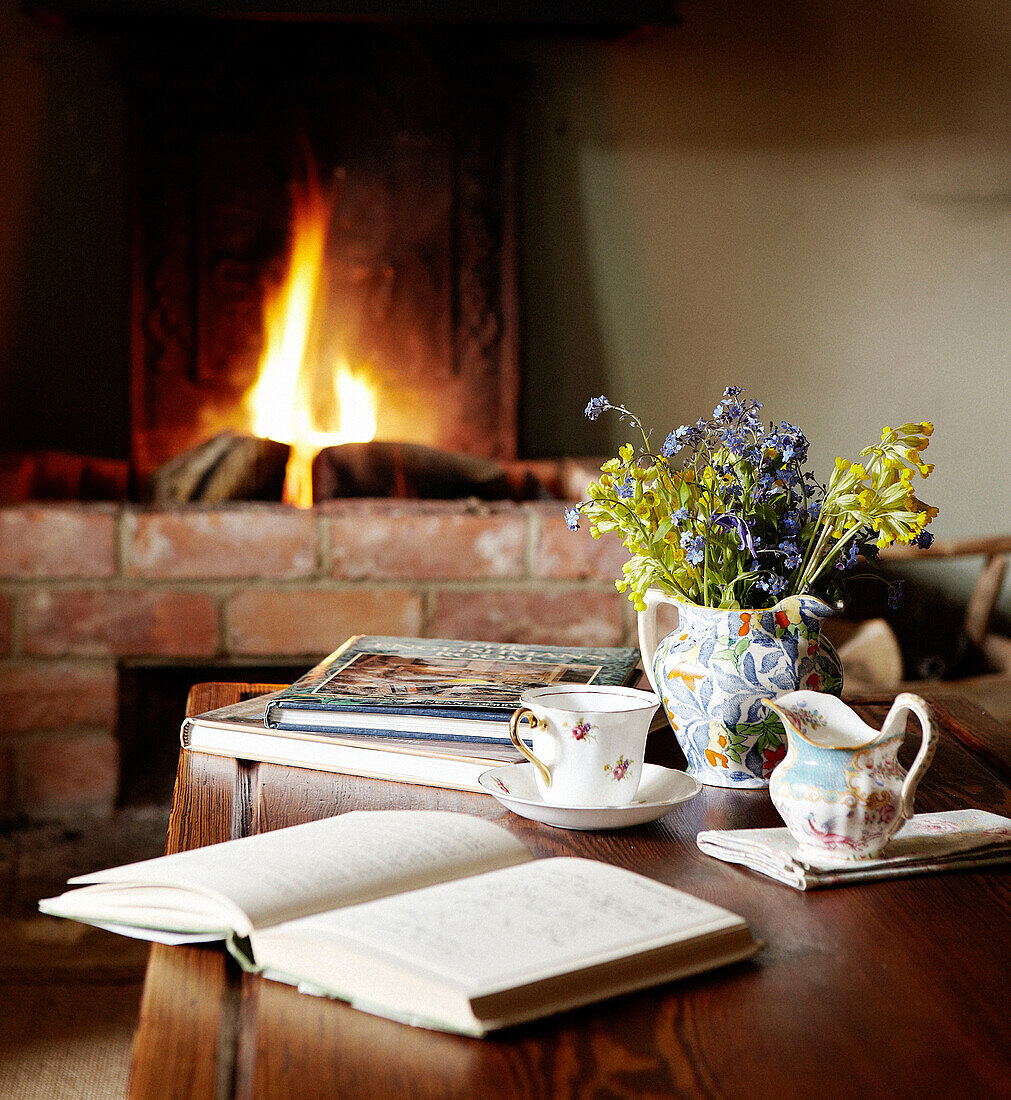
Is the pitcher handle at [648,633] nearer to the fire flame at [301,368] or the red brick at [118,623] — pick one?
the red brick at [118,623]

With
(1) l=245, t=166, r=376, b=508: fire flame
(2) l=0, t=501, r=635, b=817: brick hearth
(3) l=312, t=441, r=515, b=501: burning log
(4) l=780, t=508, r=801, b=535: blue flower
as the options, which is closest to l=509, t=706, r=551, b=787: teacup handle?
(4) l=780, t=508, r=801, b=535: blue flower

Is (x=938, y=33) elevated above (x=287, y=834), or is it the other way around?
(x=938, y=33)

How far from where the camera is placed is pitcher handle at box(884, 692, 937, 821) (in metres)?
0.61

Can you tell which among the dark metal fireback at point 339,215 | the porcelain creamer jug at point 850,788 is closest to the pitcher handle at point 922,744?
the porcelain creamer jug at point 850,788

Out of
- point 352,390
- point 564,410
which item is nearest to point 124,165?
point 352,390

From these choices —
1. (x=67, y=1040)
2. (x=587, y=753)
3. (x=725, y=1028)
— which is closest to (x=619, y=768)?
(x=587, y=753)

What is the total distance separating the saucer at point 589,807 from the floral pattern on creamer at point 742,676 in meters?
0.04

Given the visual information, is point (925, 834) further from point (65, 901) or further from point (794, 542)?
point (65, 901)

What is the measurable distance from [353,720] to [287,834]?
0.22 m

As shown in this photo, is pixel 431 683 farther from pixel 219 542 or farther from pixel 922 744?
pixel 219 542

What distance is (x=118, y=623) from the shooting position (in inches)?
64.7

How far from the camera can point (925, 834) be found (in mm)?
663

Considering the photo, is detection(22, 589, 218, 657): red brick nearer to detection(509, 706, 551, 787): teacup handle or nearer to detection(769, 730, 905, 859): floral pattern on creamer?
detection(509, 706, 551, 787): teacup handle

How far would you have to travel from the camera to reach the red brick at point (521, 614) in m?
1.66
